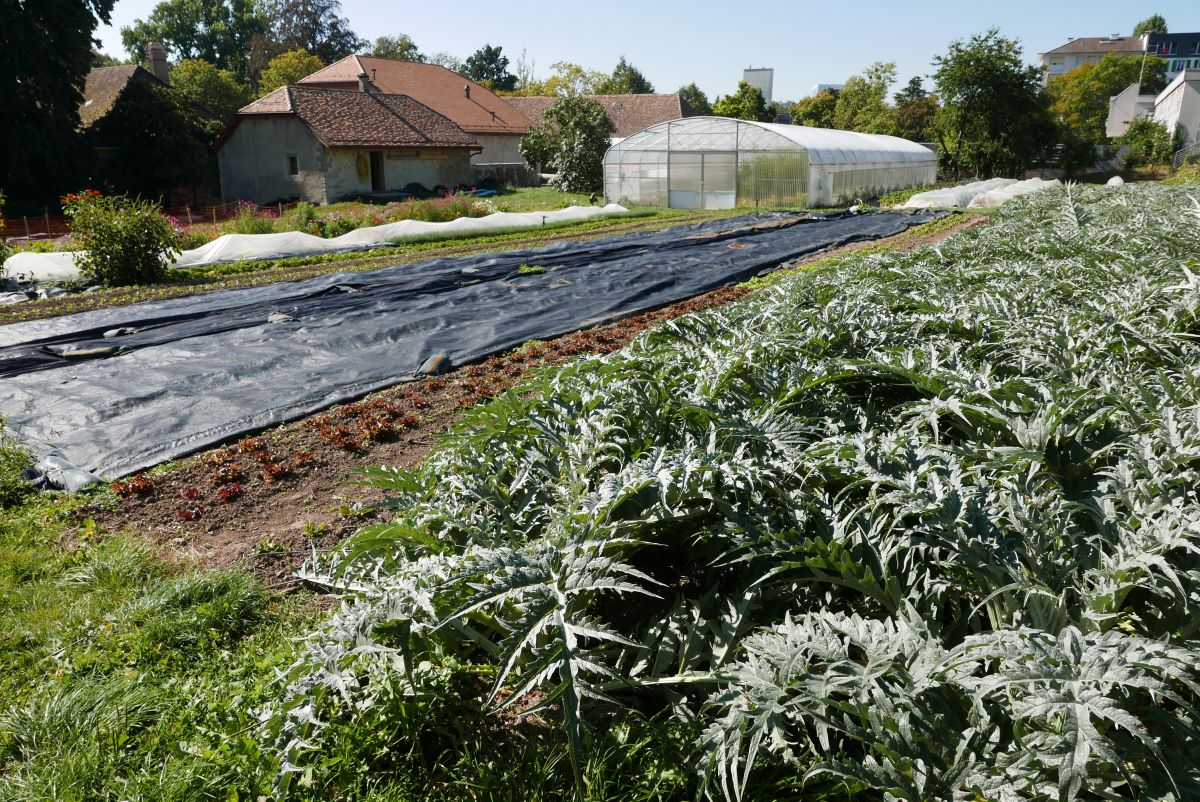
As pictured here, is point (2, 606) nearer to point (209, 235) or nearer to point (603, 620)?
point (603, 620)

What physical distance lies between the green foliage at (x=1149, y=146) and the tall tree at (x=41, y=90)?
50.5 m

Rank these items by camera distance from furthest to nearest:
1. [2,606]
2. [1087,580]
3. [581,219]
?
[581,219]
[2,606]
[1087,580]

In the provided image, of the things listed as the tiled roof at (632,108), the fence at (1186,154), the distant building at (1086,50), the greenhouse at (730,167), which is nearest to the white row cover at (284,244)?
the greenhouse at (730,167)

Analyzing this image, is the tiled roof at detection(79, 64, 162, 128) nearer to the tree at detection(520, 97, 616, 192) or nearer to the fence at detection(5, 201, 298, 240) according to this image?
the fence at detection(5, 201, 298, 240)

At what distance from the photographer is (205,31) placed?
66.4 metres

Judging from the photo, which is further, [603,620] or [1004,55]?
[1004,55]

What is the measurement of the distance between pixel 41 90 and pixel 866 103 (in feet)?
151

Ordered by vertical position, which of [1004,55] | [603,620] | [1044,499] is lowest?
[603,620]

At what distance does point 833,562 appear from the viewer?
201 centimetres

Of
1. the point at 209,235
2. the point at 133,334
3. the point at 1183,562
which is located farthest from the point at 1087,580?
the point at 209,235

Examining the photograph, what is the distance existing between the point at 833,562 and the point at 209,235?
1852 cm

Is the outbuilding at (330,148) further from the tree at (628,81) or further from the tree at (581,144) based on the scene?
the tree at (628,81)

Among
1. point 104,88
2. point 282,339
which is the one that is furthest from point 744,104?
point 282,339

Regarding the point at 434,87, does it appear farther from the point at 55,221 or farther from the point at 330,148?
the point at 55,221
